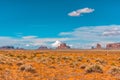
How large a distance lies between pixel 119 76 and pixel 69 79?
426 cm

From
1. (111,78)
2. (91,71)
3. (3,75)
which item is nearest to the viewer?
(3,75)

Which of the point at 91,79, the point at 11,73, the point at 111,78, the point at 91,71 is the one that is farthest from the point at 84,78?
the point at 11,73

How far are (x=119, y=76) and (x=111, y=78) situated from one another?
89 centimetres

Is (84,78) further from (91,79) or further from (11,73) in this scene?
(11,73)

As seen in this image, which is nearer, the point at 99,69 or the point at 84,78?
the point at 84,78

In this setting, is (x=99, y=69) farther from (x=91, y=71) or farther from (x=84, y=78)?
(x=84, y=78)

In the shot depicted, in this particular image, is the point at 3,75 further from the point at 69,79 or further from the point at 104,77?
the point at 104,77

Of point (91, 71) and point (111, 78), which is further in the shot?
point (91, 71)

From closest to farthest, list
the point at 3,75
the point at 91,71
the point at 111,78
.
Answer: the point at 3,75, the point at 111,78, the point at 91,71

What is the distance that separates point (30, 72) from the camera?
22.8m

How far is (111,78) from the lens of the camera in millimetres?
21609

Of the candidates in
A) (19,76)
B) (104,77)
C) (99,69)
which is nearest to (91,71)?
(99,69)

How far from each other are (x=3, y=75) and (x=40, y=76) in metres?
2.68

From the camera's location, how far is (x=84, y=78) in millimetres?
21156
